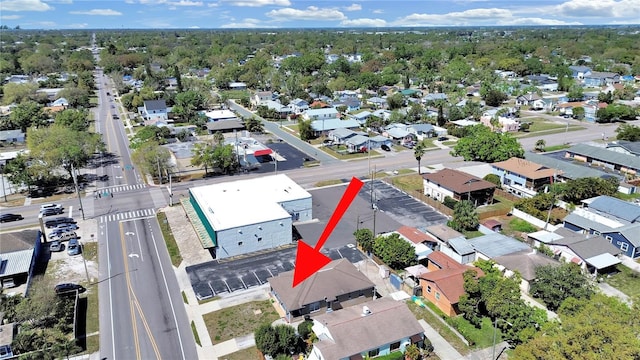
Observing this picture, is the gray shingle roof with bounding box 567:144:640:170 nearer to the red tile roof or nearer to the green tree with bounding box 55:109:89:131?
the red tile roof

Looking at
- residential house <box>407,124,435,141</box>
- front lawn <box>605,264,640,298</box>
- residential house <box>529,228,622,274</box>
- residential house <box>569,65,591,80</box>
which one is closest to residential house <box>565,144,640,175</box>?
residential house <box>407,124,435,141</box>

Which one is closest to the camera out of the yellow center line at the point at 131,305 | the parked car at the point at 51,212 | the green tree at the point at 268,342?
the green tree at the point at 268,342

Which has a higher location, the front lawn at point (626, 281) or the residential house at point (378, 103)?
the residential house at point (378, 103)

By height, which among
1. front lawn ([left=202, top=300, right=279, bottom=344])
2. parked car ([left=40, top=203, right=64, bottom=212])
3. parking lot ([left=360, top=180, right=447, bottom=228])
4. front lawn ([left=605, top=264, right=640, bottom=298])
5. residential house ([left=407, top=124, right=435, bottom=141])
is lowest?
front lawn ([left=605, top=264, right=640, bottom=298])

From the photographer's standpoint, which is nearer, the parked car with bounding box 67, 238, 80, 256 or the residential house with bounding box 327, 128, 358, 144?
the parked car with bounding box 67, 238, 80, 256

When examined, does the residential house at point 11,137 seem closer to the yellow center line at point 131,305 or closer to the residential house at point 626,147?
the yellow center line at point 131,305

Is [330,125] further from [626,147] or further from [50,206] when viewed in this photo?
[50,206]

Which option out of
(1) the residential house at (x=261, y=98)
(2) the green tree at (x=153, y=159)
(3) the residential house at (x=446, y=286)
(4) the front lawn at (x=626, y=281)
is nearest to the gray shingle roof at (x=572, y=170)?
(4) the front lawn at (x=626, y=281)
